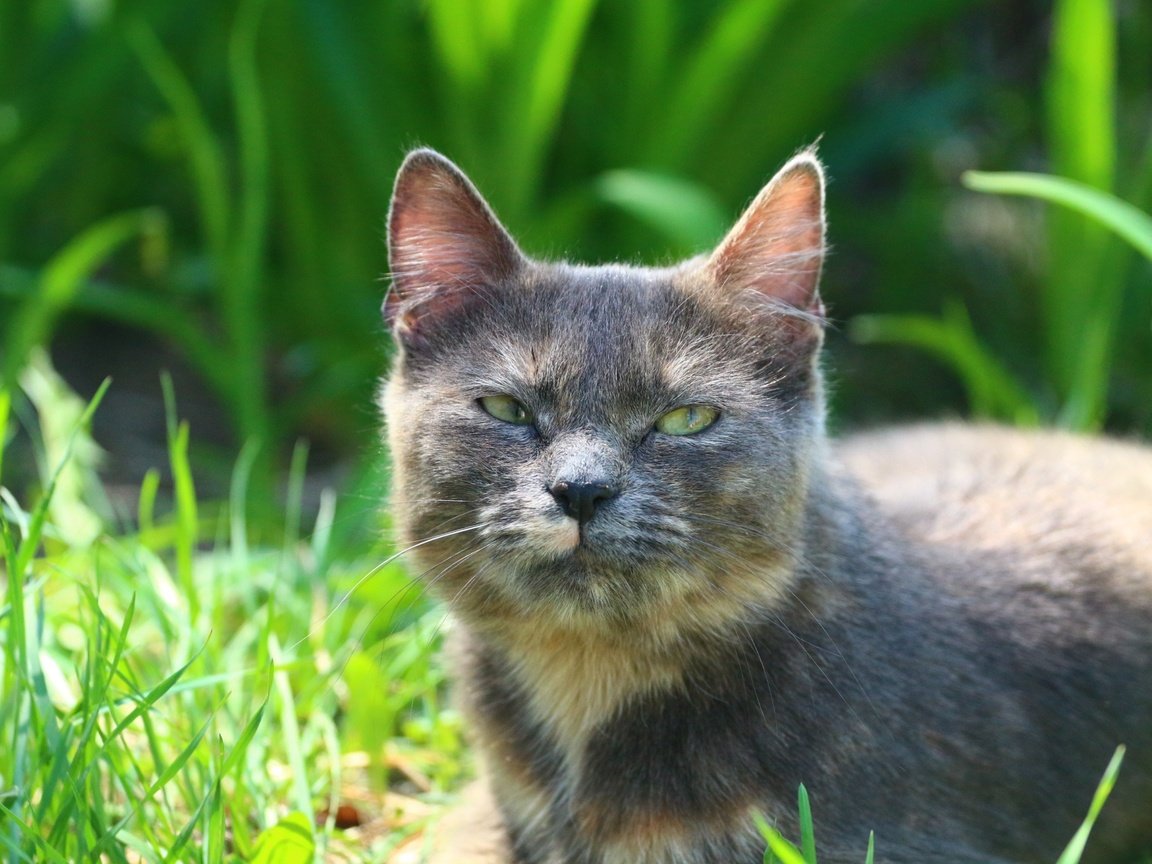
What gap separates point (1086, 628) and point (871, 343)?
2503 millimetres

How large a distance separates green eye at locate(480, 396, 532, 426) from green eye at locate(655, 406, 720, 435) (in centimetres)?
20

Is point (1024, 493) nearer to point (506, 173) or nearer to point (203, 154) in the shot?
point (506, 173)

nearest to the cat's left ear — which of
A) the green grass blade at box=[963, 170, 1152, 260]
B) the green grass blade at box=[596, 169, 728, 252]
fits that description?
the green grass blade at box=[963, 170, 1152, 260]

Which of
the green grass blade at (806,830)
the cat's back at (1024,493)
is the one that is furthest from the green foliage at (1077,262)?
the green grass blade at (806,830)

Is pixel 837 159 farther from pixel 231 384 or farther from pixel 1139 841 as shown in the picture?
pixel 1139 841

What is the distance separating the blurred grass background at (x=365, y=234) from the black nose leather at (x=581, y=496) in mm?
821

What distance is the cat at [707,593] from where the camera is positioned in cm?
188

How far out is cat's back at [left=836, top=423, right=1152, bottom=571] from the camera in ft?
7.89

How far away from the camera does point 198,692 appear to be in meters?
2.36

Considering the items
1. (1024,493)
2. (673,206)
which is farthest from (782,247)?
(673,206)

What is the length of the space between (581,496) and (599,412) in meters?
0.18

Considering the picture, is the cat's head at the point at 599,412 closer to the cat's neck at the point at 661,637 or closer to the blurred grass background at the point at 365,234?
the cat's neck at the point at 661,637

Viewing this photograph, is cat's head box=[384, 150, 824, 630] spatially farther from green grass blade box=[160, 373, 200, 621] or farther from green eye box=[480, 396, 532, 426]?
green grass blade box=[160, 373, 200, 621]

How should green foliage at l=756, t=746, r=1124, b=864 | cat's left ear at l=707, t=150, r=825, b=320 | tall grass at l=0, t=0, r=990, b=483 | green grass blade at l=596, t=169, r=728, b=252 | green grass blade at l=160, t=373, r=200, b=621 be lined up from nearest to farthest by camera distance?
green foliage at l=756, t=746, r=1124, b=864
cat's left ear at l=707, t=150, r=825, b=320
green grass blade at l=160, t=373, r=200, b=621
green grass blade at l=596, t=169, r=728, b=252
tall grass at l=0, t=0, r=990, b=483
